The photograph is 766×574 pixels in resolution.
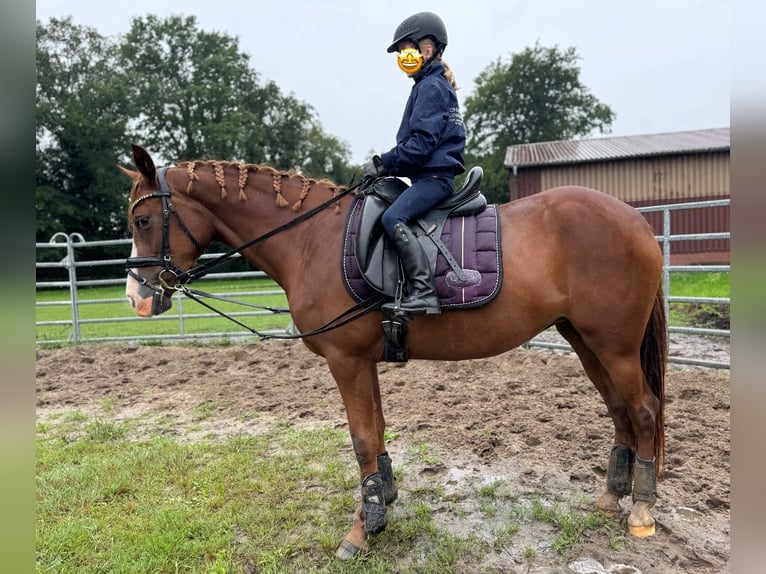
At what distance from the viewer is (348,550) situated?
2766mm

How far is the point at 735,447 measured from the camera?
2.03ft

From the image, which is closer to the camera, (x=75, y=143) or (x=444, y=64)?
(x=444, y=64)

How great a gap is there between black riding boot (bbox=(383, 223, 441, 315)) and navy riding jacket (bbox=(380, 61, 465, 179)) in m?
0.42

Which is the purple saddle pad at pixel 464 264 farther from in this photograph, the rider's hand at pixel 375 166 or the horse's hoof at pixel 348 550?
the horse's hoof at pixel 348 550

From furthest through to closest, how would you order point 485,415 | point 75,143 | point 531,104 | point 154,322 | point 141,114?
point 531,104, point 141,114, point 75,143, point 154,322, point 485,415

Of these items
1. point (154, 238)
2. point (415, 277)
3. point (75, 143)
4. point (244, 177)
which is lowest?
point (415, 277)

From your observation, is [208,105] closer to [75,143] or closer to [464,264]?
[75,143]

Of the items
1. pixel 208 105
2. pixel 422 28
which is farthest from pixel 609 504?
pixel 208 105

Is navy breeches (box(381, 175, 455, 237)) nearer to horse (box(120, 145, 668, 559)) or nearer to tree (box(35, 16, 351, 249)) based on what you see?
horse (box(120, 145, 668, 559))

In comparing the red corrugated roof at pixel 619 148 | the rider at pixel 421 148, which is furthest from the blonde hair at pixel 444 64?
the red corrugated roof at pixel 619 148

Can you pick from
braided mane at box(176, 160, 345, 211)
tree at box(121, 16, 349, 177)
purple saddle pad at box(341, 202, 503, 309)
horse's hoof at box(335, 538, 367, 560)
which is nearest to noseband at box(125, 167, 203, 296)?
braided mane at box(176, 160, 345, 211)

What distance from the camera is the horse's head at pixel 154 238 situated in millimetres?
2930

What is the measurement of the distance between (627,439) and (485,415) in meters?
1.69
